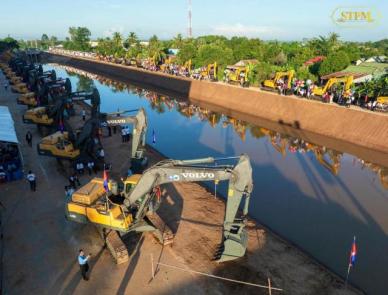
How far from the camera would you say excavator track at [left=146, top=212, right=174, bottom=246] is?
14547 mm

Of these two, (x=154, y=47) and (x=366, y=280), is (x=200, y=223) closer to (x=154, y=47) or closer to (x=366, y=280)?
(x=366, y=280)

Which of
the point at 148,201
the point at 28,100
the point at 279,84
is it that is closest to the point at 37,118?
the point at 28,100

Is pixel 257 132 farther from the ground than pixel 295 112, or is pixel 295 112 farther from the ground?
pixel 295 112

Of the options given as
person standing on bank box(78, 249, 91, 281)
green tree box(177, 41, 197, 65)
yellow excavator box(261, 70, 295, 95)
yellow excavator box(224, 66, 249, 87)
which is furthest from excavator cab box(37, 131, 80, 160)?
green tree box(177, 41, 197, 65)

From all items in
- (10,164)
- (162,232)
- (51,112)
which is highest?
(51,112)

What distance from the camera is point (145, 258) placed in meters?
13.8

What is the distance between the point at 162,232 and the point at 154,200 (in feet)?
5.64

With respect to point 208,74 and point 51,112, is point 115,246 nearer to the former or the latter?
point 51,112

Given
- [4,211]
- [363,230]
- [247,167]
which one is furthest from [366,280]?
[4,211]

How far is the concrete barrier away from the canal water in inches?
128

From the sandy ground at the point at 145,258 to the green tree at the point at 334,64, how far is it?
131 feet

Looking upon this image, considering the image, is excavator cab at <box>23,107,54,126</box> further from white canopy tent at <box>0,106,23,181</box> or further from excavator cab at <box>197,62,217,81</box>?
excavator cab at <box>197,62,217,81</box>

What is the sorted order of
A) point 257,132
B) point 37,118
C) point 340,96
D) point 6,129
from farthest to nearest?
point 257,132, point 340,96, point 37,118, point 6,129

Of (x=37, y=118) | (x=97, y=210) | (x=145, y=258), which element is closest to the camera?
(x=145, y=258)
